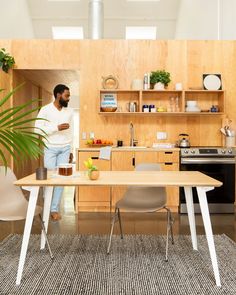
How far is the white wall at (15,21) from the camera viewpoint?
7777 millimetres

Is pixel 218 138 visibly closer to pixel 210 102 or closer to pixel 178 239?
pixel 210 102

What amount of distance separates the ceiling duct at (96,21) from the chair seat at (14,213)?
207 inches

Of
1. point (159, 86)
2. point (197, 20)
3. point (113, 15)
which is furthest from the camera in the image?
point (113, 15)

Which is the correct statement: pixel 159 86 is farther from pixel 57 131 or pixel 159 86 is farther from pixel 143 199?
pixel 143 199

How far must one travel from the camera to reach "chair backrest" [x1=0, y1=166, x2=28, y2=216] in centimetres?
312

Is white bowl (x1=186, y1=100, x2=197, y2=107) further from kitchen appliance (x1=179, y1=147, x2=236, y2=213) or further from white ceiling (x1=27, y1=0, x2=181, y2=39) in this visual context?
white ceiling (x1=27, y1=0, x2=181, y2=39)

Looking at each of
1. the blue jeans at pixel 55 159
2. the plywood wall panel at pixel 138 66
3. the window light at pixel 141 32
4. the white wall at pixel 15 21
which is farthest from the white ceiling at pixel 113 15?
the blue jeans at pixel 55 159

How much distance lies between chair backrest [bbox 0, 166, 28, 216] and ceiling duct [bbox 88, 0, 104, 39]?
506 cm

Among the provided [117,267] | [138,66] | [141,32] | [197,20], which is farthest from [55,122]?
[141,32]

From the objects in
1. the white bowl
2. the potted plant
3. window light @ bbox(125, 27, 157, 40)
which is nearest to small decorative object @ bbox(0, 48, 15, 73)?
the potted plant

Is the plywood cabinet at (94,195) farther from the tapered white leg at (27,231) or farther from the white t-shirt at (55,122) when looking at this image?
the tapered white leg at (27,231)

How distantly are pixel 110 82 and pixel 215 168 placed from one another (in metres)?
2.04

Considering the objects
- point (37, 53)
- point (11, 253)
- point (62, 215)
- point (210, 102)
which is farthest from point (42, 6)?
point (11, 253)

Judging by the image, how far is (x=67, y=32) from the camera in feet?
A: 32.8
